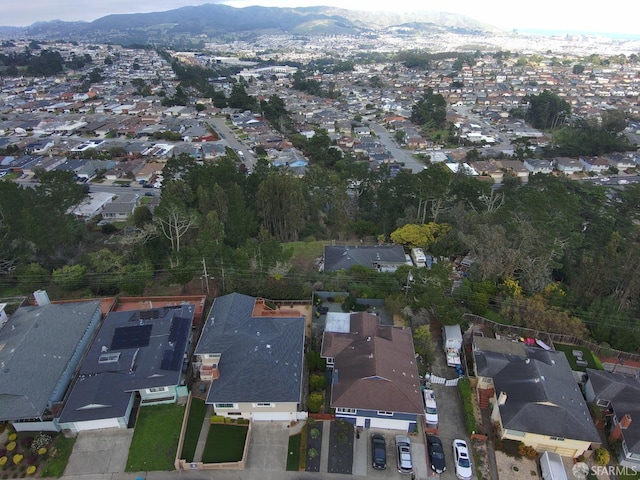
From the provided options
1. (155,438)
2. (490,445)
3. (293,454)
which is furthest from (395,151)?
(155,438)

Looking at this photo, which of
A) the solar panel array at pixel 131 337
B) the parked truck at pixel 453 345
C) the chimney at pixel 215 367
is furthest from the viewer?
the parked truck at pixel 453 345

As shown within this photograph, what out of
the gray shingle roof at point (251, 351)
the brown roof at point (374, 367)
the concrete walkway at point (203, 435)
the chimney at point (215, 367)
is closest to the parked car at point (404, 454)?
the brown roof at point (374, 367)

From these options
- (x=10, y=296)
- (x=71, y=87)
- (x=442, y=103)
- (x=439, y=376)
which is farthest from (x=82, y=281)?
(x=71, y=87)

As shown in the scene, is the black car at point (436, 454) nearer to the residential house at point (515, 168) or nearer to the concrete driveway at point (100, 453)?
the concrete driveway at point (100, 453)

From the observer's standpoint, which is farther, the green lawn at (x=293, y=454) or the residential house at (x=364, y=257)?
the residential house at (x=364, y=257)

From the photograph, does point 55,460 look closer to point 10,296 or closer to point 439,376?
point 10,296

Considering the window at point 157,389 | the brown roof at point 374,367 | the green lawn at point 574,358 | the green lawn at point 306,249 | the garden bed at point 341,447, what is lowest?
the green lawn at point 574,358

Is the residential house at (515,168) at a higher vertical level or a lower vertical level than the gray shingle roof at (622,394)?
lower
